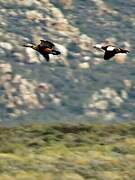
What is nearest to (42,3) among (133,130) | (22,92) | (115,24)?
(115,24)

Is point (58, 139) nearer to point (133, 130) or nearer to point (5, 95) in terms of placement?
point (133, 130)

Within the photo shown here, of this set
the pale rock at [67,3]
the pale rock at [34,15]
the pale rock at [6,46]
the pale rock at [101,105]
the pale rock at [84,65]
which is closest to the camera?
the pale rock at [101,105]

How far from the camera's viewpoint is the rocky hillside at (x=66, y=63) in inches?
5349

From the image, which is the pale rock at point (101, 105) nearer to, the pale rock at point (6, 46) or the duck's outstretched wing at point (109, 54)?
the pale rock at point (6, 46)

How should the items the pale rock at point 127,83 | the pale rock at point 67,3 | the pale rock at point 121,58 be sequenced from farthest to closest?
Answer: the pale rock at point 67,3
the pale rock at point 121,58
the pale rock at point 127,83

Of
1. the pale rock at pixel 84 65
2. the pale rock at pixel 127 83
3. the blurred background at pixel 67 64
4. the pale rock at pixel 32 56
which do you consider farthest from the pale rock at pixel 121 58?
the pale rock at pixel 32 56

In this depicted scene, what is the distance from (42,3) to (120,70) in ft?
73.5

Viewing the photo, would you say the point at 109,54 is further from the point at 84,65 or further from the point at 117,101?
the point at 84,65

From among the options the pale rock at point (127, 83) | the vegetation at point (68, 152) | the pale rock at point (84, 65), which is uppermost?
the pale rock at point (84, 65)

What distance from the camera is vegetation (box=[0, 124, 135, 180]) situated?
27678 mm

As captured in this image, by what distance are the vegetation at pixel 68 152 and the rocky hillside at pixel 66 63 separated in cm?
8393

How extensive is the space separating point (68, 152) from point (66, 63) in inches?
4702

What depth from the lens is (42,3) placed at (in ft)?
523

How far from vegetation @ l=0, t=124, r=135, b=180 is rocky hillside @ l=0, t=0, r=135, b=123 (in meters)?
83.9
